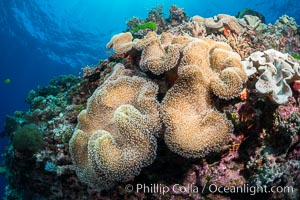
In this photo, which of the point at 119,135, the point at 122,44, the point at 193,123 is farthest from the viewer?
the point at 122,44

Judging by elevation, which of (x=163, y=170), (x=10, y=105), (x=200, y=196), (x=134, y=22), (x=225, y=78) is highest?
(x=10, y=105)

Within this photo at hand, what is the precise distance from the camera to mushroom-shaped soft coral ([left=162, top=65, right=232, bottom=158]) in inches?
103

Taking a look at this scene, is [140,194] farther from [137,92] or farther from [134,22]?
[134,22]

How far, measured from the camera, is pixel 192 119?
107 inches

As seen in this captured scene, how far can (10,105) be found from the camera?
4875 centimetres

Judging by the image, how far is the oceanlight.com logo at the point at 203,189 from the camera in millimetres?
2676

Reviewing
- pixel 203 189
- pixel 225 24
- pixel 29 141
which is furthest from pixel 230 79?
pixel 29 141

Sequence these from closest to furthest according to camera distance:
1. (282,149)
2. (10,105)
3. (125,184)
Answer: (282,149) → (125,184) → (10,105)

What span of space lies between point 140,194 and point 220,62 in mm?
1965

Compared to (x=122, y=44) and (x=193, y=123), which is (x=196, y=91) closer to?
(x=193, y=123)

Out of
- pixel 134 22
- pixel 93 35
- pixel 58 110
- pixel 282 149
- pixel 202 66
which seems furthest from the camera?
pixel 93 35

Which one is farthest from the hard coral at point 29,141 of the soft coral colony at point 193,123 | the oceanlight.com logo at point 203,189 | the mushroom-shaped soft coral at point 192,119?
the mushroom-shaped soft coral at point 192,119

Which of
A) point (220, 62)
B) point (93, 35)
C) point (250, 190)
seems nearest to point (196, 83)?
point (220, 62)

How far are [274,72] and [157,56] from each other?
1.32 meters
